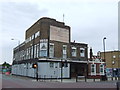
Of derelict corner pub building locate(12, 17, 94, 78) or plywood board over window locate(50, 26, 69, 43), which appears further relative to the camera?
plywood board over window locate(50, 26, 69, 43)

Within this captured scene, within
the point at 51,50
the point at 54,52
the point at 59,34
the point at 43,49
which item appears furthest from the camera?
the point at 59,34

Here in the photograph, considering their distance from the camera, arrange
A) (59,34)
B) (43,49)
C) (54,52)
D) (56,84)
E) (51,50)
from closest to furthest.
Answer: (56,84) → (43,49) → (51,50) → (54,52) → (59,34)

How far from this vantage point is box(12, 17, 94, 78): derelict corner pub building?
4469 cm

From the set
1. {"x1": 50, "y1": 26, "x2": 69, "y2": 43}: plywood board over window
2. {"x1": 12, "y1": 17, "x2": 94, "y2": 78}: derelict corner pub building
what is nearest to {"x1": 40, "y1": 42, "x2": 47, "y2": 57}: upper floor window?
{"x1": 12, "y1": 17, "x2": 94, "y2": 78}: derelict corner pub building

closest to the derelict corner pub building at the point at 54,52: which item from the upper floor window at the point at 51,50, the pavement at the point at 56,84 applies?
the upper floor window at the point at 51,50

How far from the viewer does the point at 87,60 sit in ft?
174

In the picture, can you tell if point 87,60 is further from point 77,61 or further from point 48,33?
point 48,33

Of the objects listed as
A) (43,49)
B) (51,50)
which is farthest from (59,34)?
(43,49)

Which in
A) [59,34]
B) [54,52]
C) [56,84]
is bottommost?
[56,84]

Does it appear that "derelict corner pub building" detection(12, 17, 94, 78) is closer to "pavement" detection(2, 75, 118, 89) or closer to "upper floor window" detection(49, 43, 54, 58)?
"upper floor window" detection(49, 43, 54, 58)

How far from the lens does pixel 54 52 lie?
4647 cm

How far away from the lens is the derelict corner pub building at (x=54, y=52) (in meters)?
44.7

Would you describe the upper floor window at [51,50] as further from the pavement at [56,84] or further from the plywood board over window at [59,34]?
the pavement at [56,84]

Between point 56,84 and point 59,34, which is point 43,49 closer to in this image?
point 59,34
